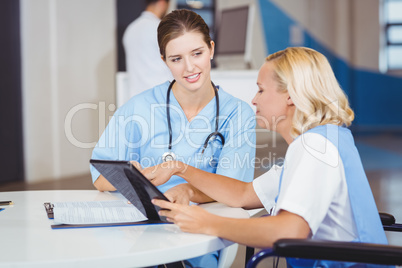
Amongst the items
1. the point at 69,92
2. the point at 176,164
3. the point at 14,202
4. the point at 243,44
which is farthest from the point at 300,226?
the point at 69,92

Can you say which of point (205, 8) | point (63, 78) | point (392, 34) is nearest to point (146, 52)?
point (63, 78)

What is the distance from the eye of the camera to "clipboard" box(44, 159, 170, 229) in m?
1.05

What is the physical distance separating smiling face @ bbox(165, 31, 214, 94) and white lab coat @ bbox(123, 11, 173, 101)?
2.17m

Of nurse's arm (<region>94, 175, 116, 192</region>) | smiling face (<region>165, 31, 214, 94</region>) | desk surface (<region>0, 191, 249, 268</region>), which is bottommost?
desk surface (<region>0, 191, 249, 268</region>)

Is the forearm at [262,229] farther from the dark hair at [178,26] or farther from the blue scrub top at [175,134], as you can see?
the dark hair at [178,26]

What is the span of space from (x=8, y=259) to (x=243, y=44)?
11.5 ft

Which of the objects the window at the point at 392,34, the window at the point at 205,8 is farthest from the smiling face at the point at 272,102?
the window at the point at 392,34

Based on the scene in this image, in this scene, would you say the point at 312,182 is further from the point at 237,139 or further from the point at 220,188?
the point at 237,139

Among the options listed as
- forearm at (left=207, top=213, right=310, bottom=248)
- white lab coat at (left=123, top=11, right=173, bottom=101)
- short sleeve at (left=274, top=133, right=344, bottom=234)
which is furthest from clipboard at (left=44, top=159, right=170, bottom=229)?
white lab coat at (left=123, top=11, right=173, bottom=101)

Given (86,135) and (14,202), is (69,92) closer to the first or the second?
(86,135)

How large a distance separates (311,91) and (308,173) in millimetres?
193

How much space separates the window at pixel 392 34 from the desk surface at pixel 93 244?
9160 millimetres

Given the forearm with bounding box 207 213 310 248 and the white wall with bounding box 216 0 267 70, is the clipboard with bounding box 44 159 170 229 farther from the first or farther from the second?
the white wall with bounding box 216 0 267 70

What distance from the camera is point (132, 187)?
1108mm
